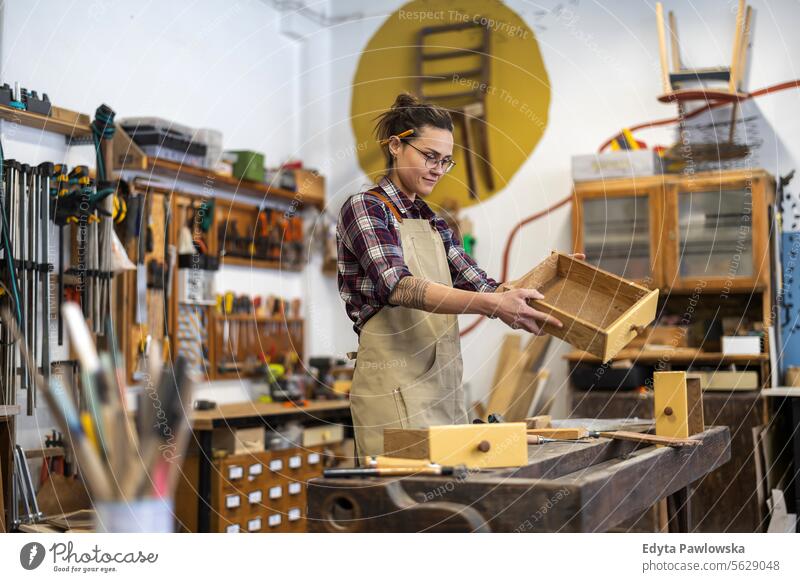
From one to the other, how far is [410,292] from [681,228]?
2.97 meters

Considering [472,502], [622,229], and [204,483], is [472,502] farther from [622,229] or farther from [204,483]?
[622,229]

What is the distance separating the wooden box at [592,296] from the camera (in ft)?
7.61

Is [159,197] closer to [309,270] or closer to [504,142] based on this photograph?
[309,270]

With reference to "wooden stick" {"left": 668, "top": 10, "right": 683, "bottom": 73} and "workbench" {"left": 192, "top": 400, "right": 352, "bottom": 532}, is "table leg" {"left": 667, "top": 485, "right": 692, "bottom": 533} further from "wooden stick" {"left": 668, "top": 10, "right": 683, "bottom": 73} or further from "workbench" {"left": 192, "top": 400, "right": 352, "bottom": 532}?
"wooden stick" {"left": 668, "top": 10, "right": 683, "bottom": 73}

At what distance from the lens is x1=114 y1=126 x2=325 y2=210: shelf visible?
450 cm

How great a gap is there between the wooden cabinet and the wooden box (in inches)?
92.7

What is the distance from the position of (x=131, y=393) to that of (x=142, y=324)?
0.38 m

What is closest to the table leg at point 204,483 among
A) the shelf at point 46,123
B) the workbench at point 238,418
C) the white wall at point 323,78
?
the workbench at point 238,418

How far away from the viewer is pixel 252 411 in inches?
188

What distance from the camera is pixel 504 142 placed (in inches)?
223

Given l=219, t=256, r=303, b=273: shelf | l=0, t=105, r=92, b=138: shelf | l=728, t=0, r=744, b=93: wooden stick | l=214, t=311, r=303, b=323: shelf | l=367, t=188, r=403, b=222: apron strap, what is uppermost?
l=728, t=0, r=744, b=93: wooden stick

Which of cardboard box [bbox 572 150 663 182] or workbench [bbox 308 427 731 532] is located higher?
cardboard box [bbox 572 150 663 182]

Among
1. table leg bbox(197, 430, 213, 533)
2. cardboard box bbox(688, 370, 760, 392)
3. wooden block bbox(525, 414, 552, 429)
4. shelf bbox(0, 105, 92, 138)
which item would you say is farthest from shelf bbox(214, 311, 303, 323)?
wooden block bbox(525, 414, 552, 429)
